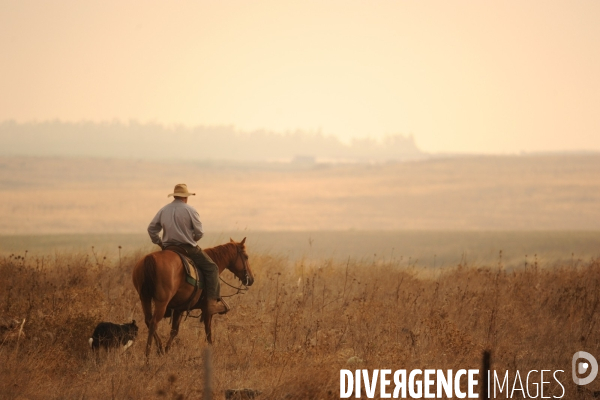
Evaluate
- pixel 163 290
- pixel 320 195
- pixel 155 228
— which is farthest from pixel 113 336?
pixel 320 195

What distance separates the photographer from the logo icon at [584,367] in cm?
1094

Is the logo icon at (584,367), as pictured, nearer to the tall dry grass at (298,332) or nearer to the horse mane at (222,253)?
the tall dry grass at (298,332)

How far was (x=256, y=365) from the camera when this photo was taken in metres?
11.2

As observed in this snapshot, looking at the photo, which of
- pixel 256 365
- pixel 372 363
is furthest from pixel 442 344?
pixel 256 365

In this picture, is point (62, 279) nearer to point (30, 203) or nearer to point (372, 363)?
point (372, 363)

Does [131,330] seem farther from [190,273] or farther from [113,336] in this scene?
[190,273]

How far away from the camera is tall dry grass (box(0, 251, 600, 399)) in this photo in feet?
32.5

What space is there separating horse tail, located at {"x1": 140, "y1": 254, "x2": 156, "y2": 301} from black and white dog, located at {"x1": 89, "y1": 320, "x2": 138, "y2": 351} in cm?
66

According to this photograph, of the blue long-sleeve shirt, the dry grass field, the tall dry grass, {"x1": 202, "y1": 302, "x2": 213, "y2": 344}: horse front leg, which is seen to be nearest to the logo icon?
the tall dry grass

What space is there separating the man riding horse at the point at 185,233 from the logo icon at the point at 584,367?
501 cm

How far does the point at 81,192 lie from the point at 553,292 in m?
84.9

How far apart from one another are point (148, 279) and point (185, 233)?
873 millimetres

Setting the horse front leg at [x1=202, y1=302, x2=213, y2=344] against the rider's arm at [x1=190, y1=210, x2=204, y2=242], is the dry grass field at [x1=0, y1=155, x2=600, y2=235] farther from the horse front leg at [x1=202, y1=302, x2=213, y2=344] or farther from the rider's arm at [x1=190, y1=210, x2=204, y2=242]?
the rider's arm at [x1=190, y1=210, x2=204, y2=242]

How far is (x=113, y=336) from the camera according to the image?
11.5m
